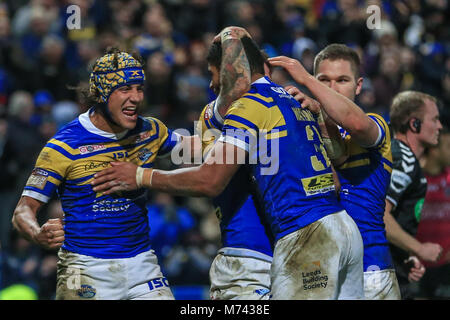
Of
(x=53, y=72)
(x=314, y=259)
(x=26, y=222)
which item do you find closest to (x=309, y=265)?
(x=314, y=259)

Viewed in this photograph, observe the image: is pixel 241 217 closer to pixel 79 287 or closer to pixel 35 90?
pixel 79 287

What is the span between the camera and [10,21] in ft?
44.2

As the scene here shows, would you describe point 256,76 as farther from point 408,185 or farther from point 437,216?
point 437,216

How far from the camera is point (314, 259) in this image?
4.96 m

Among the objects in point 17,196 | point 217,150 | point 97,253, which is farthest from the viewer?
point 17,196

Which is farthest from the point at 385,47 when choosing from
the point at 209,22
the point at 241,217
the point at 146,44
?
the point at 241,217

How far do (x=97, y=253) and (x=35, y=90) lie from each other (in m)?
6.99

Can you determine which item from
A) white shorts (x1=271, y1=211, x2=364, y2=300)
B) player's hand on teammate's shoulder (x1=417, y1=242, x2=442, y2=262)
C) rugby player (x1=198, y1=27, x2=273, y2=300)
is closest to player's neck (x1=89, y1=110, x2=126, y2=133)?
rugby player (x1=198, y1=27, x2=273, y2=300)

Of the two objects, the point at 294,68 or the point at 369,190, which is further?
the point at 369,190

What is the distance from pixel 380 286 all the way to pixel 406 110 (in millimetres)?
2077

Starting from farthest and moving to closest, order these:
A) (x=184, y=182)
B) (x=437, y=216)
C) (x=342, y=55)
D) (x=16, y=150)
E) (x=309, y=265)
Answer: (x=16, y=150) → (x=437, y=216) → (x=342, y=55) → (x=184, y=182) → (x=309, y=265)

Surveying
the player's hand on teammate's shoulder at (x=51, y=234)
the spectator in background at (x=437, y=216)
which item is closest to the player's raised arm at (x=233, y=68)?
the player's hand on teammate's shoulder at (x=51, y=234)

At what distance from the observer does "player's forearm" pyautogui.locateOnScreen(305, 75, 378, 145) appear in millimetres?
5266

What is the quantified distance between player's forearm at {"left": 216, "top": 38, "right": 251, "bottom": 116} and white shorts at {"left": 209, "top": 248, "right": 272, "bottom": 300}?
122 cm
